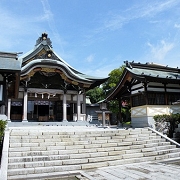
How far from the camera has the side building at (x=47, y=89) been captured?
19281 mm

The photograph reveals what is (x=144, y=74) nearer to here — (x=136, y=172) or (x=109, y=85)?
(x=136, y=172)

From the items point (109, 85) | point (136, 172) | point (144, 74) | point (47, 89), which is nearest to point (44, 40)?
point (47, 89)

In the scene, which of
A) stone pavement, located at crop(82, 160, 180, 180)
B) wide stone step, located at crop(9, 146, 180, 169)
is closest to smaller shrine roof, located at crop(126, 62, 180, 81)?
wide stone step, located at crop(9, 146, 180, 169)

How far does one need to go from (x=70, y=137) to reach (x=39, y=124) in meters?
9.58

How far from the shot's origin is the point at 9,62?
12266mm

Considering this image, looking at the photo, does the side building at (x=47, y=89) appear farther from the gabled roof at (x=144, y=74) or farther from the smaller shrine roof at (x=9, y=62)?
the smaller shrine roof at (x=9, y=62)

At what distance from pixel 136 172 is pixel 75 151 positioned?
109 inches

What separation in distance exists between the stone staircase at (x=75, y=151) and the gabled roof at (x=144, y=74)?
5.64 m

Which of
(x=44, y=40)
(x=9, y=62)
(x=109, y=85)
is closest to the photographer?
(x=9, y=62)

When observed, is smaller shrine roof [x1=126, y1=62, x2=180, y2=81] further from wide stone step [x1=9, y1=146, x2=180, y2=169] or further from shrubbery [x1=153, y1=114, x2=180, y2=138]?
wide stone step [x1=9, y1=146, x2=180, y2=169]

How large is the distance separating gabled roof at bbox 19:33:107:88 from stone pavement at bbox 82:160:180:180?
13708 millimetres

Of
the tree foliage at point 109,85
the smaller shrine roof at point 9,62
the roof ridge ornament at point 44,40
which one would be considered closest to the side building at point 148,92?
the smaller shrine roof at point 9,62

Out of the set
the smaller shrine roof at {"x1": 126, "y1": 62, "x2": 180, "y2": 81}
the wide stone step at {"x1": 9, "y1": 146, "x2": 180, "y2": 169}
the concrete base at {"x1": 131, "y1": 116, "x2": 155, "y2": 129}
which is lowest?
the wide stone step at {"x1": 9, "y1": 146, "x2": 180, "y2": 169}

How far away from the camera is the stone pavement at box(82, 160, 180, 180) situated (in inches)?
239
